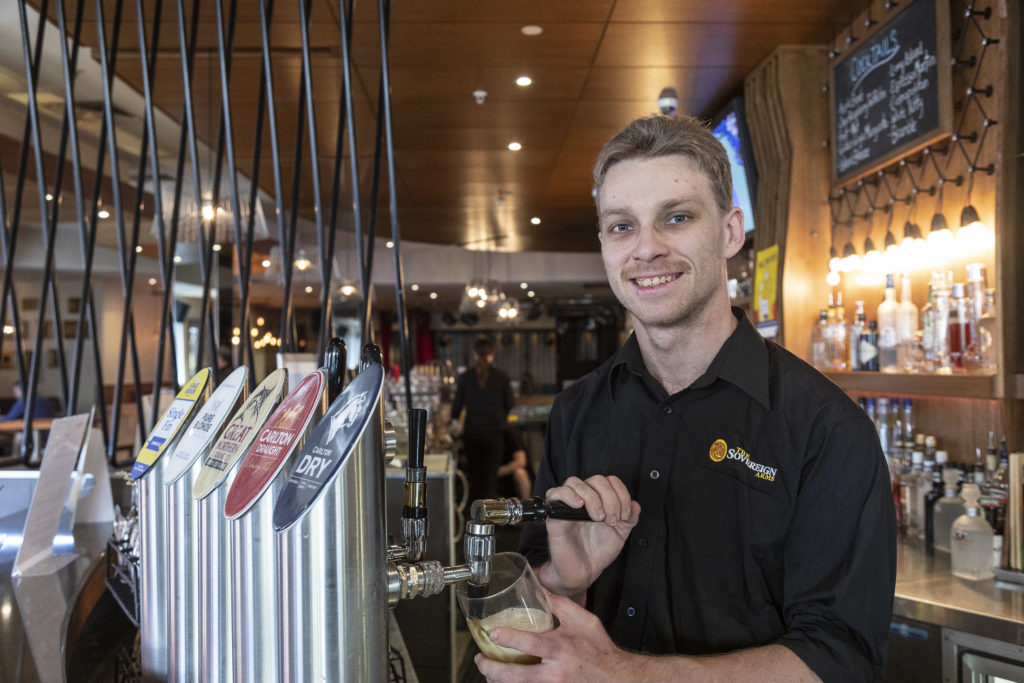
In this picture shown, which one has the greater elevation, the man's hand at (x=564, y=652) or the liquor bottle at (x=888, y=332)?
the liquor bottle at (x=888, y=332)

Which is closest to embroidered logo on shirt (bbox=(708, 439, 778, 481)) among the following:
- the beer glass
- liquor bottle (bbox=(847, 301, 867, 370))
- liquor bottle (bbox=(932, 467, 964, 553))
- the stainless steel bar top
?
the beer glass

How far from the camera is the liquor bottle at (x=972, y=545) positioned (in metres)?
2.05

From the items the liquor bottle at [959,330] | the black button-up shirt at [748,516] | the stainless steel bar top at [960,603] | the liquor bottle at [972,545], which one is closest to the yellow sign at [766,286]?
the liquor bottle at [959,330]

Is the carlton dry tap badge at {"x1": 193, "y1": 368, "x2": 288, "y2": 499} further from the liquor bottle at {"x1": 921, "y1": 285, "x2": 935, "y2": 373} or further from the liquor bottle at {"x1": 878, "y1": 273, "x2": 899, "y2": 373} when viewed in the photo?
the liquor bottle at {"x1": 878, "y1": 273, "x2": 899, "y2": 373}

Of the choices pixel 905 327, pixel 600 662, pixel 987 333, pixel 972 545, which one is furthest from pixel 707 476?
pixel 905 327

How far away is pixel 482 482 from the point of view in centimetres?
658

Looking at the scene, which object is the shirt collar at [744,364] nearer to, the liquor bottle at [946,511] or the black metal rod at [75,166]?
the liquor bottle at [946,511]

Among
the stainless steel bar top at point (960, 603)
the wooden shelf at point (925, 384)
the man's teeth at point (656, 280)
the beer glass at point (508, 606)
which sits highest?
the man's teeth at point (656, 280)

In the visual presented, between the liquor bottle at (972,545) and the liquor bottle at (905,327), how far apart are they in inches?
22.3

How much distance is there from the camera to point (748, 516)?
3.82 ft

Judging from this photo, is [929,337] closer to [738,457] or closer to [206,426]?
[738,457]

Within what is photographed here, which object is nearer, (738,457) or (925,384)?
(738,457)

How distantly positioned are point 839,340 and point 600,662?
2.49 m

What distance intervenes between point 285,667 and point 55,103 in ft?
19.6
